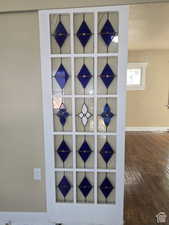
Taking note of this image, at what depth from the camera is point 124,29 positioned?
4.92 feet

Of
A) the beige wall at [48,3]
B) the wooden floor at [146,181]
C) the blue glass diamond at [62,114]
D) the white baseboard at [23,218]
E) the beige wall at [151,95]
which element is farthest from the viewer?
the beige wall at [151,95]

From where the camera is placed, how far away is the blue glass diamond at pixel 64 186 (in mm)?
1773

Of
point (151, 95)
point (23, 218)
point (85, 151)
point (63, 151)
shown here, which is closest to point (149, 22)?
point (85, 151)

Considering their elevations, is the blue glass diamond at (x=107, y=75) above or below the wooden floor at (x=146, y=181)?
above

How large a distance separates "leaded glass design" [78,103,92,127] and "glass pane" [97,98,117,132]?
0.35 feet

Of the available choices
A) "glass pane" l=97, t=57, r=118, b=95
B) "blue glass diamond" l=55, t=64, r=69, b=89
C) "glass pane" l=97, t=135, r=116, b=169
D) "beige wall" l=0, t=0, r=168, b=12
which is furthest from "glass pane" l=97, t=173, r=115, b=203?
"beige wall" l=0, t=0, r=168, b=12

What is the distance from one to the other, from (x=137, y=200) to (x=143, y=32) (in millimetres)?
2988

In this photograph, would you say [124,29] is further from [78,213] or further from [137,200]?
[137,200]

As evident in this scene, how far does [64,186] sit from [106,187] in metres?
0.44

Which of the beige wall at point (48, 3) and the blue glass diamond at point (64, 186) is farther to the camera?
the blue glass diamond at point (64, 186)

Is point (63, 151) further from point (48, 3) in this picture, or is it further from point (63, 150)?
point (48, 3)

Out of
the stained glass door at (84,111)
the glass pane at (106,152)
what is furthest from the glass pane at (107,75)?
the glass pane at (106,152)

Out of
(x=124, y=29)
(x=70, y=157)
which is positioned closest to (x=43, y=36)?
(x=124, y=29)

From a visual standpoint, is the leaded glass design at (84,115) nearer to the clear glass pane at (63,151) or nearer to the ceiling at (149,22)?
the clear glass pane at (63,151)
